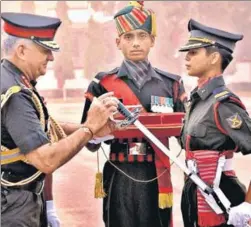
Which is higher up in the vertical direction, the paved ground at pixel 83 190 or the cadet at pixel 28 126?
the cadet at pixel 28 126

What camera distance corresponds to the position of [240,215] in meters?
2.74

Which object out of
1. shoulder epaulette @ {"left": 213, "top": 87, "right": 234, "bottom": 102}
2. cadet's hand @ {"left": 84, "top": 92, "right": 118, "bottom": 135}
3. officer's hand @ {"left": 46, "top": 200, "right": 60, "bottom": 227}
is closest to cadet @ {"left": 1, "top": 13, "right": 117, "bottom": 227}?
cadet's hand @ {"left": 84, "top": 92, "right": 118, "bottom": 135}

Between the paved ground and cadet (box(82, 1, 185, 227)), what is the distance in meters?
1.55

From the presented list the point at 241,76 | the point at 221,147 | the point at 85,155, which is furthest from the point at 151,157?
the point at 241,76

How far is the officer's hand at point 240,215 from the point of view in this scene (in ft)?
8.97

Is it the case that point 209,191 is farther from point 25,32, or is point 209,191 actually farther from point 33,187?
point 25,32

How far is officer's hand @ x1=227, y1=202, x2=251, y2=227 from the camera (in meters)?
2.73

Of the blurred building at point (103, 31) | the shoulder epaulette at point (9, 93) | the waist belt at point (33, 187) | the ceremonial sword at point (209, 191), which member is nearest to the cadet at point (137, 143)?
the ceremonial sword at point (209, 191)

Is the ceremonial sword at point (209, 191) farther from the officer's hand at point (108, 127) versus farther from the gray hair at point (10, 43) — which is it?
the gray hair at point (10, 43)

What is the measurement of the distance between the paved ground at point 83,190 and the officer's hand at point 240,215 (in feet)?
6.99

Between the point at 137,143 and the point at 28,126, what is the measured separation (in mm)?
968

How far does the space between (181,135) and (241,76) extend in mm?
8733

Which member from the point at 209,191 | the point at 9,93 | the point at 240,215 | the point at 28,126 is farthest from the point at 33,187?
the point at 240,215

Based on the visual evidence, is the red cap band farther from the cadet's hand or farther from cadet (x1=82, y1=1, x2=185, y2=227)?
cadet (x1=82, y1=1, x2=185, y2=227)
